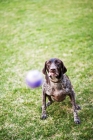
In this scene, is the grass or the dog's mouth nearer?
the dog's mouth

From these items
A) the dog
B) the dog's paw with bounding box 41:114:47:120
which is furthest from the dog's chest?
the dog's paw with bounding box 41:114:47:120

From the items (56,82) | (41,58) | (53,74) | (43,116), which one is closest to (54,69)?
(53,74)

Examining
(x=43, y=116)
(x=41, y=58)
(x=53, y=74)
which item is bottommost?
(x=41, y=58)

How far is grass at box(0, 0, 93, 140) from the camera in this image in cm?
427

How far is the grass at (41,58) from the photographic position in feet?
14.0

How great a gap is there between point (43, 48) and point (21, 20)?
11.1 feet

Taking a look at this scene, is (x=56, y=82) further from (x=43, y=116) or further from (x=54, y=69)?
(x=43, y=116)

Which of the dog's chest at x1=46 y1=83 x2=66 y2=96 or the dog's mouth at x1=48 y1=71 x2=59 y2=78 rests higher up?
the dog's mouth at x1=48 y1=71 x2=59 y2=78

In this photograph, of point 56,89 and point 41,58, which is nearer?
point 56,89

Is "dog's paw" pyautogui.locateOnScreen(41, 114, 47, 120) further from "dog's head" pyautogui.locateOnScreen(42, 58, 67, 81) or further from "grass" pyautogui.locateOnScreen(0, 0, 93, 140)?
"dog's head" pyautogui.locateOnScreen(42, 58, 67, 81)

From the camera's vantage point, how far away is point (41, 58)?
23.4ft

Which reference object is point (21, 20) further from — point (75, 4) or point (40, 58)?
point (40, 58)

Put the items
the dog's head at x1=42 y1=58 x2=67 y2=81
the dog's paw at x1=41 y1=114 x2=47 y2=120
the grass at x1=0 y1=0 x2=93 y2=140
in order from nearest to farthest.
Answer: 1. the dog's head at x1=42 y1=58 x2=67 y2=81
2. the grass at x1=0 y1=0 x2=93 y2=140
3. the dog's paw at x1=41 y1=114 x2=47 y2=120

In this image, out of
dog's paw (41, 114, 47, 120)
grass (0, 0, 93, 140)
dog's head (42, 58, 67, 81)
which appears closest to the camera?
dog's head (42, 58, 67, 81)
